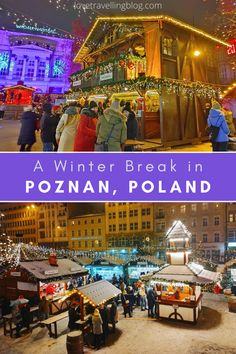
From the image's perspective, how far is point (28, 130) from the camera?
430 centimetres

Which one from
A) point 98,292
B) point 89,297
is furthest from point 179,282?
point 89,297

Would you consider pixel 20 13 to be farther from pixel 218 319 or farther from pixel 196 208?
pixel 196 208

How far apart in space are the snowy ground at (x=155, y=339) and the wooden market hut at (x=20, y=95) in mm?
3830

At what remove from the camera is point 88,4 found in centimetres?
452

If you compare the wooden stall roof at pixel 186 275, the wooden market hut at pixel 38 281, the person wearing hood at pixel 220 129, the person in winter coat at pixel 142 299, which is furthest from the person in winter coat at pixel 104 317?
the person wearing hood at pixel 220 129

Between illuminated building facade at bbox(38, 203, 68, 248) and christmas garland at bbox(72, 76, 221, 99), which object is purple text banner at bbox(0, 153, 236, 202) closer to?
christmas garland at bbox(72, 76, 221, 99)

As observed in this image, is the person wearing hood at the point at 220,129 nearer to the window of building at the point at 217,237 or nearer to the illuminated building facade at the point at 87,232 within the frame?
the illuminated building facade at the point at 87,232

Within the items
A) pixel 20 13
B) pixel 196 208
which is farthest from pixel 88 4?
pixel 196 208

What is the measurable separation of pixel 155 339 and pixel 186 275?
1403 mm

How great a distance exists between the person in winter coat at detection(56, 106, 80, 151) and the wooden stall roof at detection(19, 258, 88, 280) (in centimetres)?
380

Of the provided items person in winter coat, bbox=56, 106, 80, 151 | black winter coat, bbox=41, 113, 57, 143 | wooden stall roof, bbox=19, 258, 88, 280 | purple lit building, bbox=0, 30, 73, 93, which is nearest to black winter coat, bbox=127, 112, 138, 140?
person in winter coat, bbox=56, 106, 80, 151

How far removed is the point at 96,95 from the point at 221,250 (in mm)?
15944

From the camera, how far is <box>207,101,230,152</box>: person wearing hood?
176 inches

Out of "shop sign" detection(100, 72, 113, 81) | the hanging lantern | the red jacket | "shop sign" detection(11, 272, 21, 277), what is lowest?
"shop sign" detection(11, 272, 21, 277)
